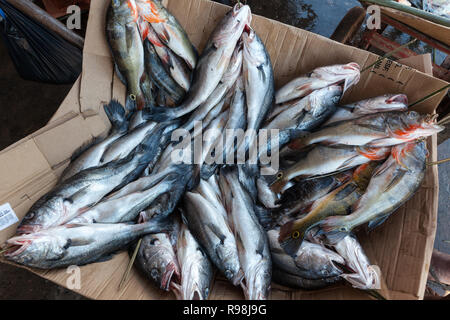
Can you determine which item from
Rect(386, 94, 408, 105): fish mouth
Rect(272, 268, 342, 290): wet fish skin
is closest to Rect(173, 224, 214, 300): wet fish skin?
Rect(272, 268, 342, 290): wet fish skin

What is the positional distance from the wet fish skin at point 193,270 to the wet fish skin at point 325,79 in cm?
137

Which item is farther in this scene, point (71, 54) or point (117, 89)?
point (71, 54)

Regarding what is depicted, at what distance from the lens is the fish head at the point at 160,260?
1917 mm

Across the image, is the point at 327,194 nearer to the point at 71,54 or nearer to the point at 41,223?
the point at 41,223

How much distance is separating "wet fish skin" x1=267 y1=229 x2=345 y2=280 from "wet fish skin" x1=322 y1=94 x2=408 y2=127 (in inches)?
37.5

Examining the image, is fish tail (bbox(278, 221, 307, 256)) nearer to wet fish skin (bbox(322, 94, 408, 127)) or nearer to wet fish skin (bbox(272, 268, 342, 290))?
wet fish skin (bbox(272, 268, 342, 290))

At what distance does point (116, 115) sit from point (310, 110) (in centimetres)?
157

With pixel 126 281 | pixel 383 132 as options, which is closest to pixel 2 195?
pixel 126 281

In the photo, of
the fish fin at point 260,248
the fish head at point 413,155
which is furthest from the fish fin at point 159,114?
the fish head at point 413,155

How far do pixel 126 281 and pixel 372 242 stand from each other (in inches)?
68.8

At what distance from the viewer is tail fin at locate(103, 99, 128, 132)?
2.49m

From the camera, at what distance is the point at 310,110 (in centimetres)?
233

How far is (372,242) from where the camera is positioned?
222 centimetres

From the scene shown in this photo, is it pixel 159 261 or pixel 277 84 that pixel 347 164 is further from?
pixel 159 261
